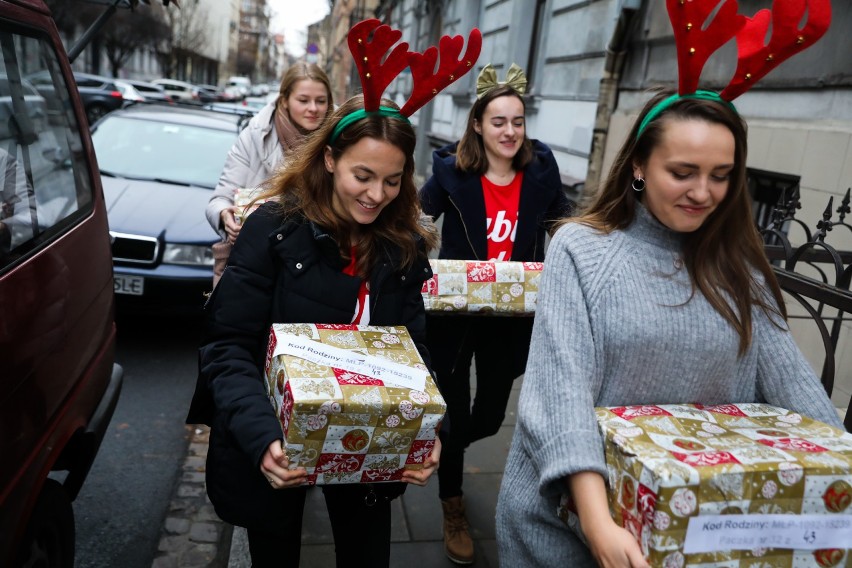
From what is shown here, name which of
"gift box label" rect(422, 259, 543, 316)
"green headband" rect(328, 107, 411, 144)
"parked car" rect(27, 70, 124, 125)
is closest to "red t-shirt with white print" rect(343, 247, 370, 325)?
"green headband" rect(328, 107, 411, 144)

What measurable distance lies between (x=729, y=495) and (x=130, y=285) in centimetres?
473

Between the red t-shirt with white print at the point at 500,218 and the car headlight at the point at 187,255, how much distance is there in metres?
2.81

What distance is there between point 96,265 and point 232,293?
1.27 meters

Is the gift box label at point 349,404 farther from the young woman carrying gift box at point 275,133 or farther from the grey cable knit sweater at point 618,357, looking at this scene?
the young woman carrying gift box at point 275,133

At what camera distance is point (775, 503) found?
1.30 m

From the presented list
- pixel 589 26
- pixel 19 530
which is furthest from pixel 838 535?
pixel 589 26

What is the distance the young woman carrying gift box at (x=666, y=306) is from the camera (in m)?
1.56

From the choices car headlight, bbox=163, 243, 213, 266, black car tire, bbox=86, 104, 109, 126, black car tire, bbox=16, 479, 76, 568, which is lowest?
black car tire, bbox=16, 479, 76, 568

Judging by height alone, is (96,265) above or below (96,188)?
below

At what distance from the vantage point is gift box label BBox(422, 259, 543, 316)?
2.89 meters

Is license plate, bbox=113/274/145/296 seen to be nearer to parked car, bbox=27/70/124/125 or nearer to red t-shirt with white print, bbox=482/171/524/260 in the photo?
red t-shirt with white print, bbox=482/171/524/260

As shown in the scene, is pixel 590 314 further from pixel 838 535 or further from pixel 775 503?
pixel 838 535

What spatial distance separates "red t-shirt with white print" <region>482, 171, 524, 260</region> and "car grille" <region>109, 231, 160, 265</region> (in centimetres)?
300

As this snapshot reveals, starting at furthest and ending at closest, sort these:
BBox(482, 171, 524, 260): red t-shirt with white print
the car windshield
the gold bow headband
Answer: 1. the car windshield
2. the gold bow headband
3. BBox(482, 171, 524, 260): red t-shirt with white print
